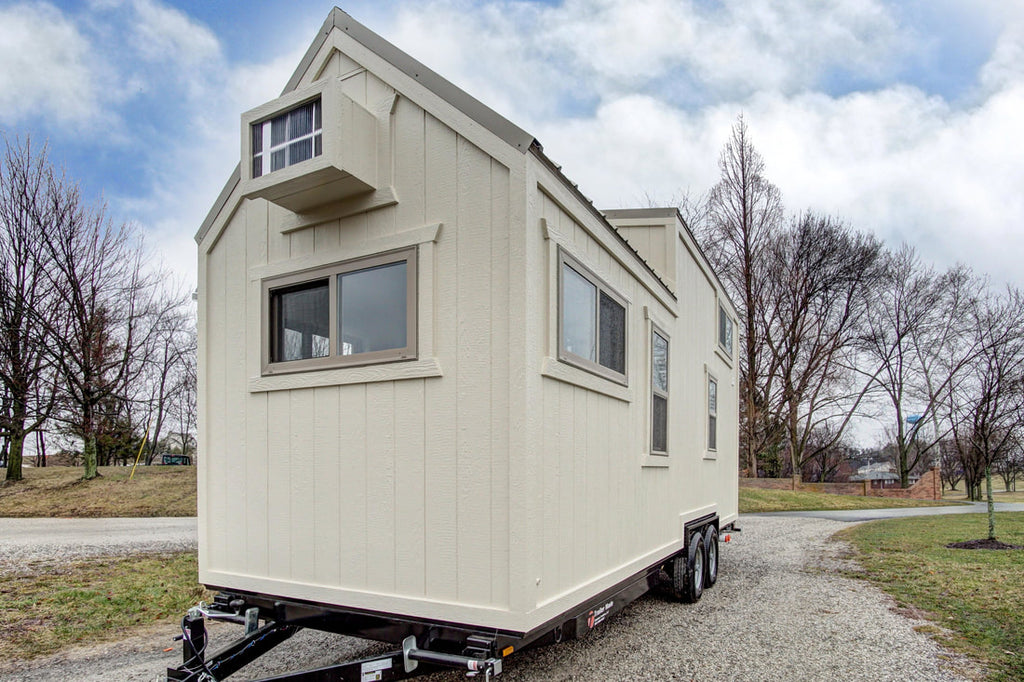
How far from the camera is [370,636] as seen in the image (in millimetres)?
3516

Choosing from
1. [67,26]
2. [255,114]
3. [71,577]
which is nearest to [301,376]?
[255,114]

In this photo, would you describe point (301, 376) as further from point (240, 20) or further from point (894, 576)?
point (894, 576)

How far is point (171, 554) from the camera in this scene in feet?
30.0

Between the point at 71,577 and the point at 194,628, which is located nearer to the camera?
the point at 194,628

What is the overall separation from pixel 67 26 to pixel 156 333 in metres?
13.1

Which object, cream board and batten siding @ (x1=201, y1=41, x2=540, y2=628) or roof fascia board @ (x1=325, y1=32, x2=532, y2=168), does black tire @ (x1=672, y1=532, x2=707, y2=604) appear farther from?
roof fascia board @ (x1=325, y1=32, x2=532, y2=168)

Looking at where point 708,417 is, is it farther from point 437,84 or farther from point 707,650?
point 437,84

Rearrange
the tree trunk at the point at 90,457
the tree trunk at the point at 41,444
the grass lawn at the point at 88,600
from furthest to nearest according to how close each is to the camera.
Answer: the tree trunk at the point at 41,444
the tree trunk at the point at 90,457
the grass lawn at the point at 88,600

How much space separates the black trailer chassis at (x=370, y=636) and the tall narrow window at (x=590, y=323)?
4.50 feet

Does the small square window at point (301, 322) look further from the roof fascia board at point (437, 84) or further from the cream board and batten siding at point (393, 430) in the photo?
the roof fascia board at point (437, 84)

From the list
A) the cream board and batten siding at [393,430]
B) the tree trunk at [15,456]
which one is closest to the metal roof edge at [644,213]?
the cream board and batten siding at [393,430]

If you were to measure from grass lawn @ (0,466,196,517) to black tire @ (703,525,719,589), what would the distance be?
38.2ft

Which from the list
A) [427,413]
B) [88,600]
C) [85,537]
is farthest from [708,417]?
[85,537]

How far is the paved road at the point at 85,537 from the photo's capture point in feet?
30.1
